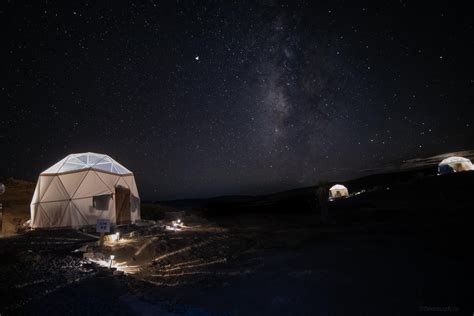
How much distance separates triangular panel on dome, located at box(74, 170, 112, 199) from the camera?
49.3 feet

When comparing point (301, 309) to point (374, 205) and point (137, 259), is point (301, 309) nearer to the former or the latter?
point (137, 259)

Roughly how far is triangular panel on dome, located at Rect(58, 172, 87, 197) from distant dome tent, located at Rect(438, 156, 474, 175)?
3429 cm

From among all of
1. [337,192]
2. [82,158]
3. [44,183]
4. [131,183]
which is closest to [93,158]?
[82,158]

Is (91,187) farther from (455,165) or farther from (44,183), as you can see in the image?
(455,165)

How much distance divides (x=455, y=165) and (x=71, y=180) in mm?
36661

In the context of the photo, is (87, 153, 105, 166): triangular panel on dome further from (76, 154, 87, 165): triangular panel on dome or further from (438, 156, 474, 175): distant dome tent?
(438, 156, 474, 175): distant dome tent

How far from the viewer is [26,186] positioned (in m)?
26.8

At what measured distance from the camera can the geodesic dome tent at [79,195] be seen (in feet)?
48.1

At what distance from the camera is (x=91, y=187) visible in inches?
600

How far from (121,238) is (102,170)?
209 inches

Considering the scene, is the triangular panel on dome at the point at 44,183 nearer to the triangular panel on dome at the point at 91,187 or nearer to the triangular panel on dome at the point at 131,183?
the triangular panel on dome at the point at 91,187

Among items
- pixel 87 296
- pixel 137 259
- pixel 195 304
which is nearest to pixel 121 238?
pixel 137 259

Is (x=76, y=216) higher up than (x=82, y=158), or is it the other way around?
(x=82, y=158)

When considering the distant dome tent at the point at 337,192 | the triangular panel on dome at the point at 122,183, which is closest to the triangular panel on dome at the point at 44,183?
the triangular panel on dome at the point at 122,183
